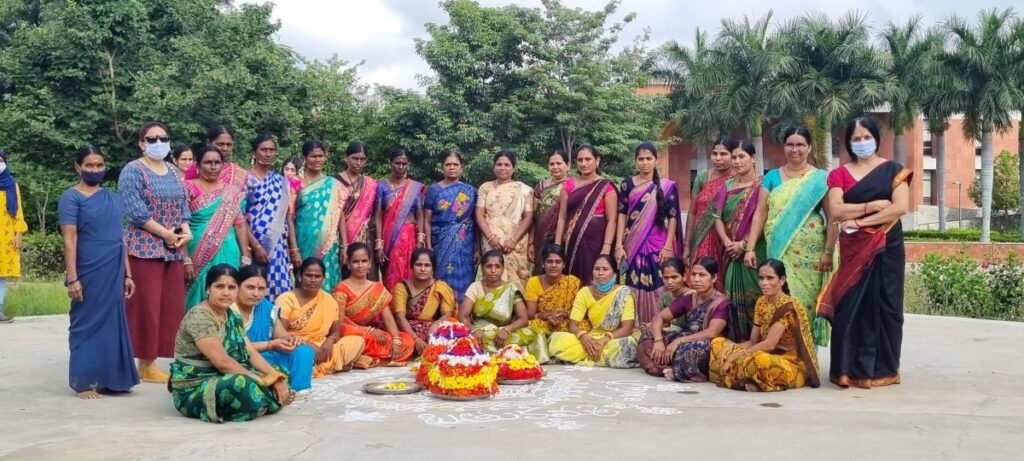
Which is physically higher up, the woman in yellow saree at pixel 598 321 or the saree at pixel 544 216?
the saree at pixel 544 216

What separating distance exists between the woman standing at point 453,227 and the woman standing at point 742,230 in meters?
2.41

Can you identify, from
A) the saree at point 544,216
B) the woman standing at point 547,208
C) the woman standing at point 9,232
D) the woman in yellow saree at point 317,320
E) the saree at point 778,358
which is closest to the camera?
the saree at point 778,358

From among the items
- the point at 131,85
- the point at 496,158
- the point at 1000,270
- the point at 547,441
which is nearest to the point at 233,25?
the point at 131,85

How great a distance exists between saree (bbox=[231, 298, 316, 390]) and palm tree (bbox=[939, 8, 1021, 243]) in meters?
31.6

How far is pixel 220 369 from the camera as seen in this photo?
17.8ft

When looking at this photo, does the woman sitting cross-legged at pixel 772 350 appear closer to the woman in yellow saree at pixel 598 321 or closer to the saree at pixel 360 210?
Result: the woman in yellow saree at pixel 598 321

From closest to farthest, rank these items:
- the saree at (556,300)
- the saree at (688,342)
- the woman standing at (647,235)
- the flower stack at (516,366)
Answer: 1. the flower stack at (516,366)
2. the saree at (688,342)
3. the saree at (556,300)
4. the woman standing at (647,235)

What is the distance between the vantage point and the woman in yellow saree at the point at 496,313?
7.91 meters

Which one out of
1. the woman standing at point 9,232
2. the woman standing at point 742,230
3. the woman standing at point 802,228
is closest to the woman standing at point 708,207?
the woman standing at point 742,230

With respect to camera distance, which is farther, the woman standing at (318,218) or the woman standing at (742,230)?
the woman standing at (318,218)

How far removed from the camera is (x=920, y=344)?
8.77 metres

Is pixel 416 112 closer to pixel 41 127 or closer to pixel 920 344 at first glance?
pixel 41 127

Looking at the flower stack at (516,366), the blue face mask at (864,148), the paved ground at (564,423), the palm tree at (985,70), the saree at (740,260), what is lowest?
the paved ground at (564,423)

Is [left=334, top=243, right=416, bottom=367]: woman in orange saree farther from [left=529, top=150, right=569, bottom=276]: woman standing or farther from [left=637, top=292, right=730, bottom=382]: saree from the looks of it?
[left=637, top=292, right=730, bottom=382]: saree
